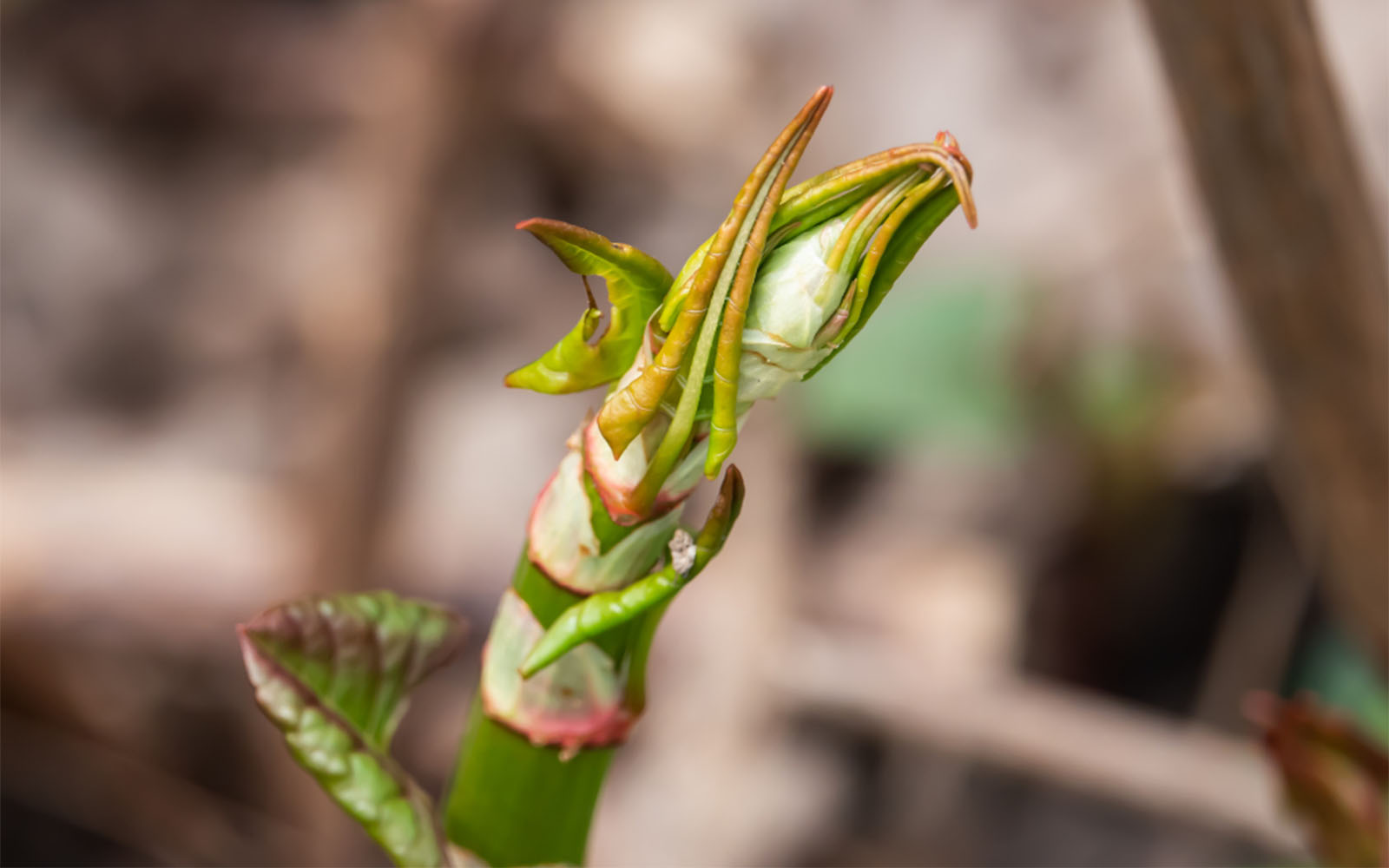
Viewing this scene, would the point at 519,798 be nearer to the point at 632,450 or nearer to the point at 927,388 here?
the point at 632,450

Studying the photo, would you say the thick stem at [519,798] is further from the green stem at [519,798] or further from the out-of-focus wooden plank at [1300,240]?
the out-of-focus wooden plank at [1300,240]

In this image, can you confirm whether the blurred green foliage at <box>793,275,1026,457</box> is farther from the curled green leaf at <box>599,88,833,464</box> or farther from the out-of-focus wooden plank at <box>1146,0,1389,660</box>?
the curled green leaf at <box>599,88,833,464</box>

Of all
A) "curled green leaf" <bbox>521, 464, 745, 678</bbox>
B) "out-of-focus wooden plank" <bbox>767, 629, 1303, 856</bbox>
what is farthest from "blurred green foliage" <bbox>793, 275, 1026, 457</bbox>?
"curled green leaf" <bbox>521, 464, 745, 678</bbox>

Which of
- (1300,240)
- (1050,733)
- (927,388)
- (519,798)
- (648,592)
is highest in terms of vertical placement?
(1300,240)

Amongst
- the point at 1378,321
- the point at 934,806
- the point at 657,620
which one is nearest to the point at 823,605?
the point at 934,806

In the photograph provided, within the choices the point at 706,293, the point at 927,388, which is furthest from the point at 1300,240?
the point at 927,388

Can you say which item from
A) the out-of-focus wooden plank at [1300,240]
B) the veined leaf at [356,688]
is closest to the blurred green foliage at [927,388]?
the out-of-focus wooden plank at [1300,240]

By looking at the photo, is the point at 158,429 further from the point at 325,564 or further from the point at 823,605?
the point at 823,605
